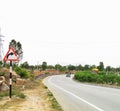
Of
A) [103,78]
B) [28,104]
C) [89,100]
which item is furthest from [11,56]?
[103,78]

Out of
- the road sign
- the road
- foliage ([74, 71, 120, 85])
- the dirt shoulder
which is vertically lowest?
the road

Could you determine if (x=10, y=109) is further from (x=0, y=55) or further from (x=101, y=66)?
(x=101, y=66)

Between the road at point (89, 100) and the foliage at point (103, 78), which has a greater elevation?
the foliage at point (103, 78)

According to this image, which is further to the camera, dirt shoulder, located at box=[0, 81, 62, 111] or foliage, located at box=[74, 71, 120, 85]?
foliage, located at box=[74, 71, 120, 85]

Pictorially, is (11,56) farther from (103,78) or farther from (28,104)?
(103,78)

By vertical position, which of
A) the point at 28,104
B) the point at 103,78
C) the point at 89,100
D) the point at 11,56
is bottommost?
the point at 89,100

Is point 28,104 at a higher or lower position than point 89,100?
higher

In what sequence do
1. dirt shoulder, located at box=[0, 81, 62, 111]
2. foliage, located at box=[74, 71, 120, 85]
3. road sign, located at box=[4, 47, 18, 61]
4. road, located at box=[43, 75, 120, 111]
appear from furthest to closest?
foliage, located at box=[74, 71, 120, 85]
road sign, located at box=[4, 47, 18, 61]
road, located at box=[43, 75, 120, 111]
dirt shoulder, located at box=[0, 81, 62, 111]

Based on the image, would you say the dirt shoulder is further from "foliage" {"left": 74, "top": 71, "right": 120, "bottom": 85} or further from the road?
"foliage" {"left": 74, "top": 71, "right": 120, "bottom": 85}

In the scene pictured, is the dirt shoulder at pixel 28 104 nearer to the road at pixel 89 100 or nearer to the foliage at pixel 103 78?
the road at pixel 89 100

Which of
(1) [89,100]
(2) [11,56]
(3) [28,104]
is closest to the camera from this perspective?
(3) [28,104]

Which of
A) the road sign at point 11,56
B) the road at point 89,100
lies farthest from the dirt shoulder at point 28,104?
the road sign at point 11,56

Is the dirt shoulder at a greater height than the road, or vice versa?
the dirt shoulder

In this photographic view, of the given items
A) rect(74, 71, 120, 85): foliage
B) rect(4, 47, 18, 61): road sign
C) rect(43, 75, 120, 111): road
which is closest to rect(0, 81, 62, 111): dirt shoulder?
rect(43, 75, 120, 111): road
